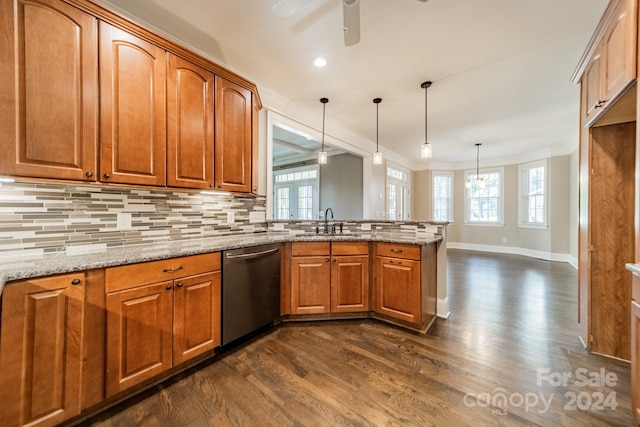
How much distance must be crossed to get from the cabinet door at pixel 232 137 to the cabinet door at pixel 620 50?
2.63m

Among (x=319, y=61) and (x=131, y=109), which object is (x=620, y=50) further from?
(x=131, y=109)

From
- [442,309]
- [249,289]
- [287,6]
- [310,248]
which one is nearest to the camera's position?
[287,6]

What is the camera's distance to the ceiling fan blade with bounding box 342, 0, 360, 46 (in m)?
A: 1.44

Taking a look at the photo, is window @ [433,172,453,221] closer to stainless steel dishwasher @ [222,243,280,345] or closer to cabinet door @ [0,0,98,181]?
stainless steel dishwasher @ [222,243,280,345]

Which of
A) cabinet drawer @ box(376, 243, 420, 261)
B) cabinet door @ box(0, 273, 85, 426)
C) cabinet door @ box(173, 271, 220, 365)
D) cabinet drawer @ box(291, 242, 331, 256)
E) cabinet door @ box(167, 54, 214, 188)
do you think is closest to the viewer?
cabinet door @ box(0, 273, 85, 426)

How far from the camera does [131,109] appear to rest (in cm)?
168

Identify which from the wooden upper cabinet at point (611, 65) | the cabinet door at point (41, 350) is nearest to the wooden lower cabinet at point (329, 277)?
the cabinet door at point (41, 350)

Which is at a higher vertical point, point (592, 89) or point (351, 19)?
point (351, 19)

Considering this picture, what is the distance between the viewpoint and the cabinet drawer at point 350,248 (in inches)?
104

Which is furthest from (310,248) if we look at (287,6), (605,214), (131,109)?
(605,214)

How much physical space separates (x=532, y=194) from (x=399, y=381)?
23.1 ft

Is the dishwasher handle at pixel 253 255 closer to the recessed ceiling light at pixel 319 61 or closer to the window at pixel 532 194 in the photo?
the recessed ceiling light at pixel 319 61

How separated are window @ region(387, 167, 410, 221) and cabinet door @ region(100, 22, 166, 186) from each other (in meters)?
5.42

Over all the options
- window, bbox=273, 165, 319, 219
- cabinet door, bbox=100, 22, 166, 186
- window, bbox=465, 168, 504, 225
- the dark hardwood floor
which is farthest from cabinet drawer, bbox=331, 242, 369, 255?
window, bbox=465, 168, 504, 225
